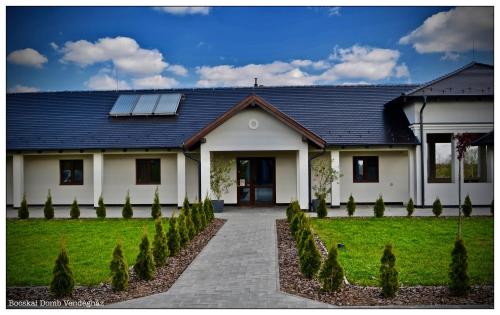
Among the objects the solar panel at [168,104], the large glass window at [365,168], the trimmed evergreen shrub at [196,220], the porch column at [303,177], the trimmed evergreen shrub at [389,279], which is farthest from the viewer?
the solar panel at [168,104]

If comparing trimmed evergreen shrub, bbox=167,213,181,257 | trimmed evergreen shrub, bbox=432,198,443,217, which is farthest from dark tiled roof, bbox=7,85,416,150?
trimmed evergreen shrub, bbox=167,213,181,257

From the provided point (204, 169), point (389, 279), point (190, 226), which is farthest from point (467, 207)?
point (389, 279)

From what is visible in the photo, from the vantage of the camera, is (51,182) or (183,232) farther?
(51,182)

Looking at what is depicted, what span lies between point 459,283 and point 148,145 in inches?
554

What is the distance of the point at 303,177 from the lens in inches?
671

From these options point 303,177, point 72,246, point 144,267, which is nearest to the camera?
point 144,267

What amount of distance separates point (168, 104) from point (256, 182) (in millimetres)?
5331

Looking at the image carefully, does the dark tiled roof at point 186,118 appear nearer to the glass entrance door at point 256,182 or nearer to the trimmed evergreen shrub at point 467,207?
the glass entrance door at point 256,182

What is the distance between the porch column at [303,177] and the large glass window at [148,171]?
6.11m

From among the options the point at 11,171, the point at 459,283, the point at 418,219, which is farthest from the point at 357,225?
the point at 11,171

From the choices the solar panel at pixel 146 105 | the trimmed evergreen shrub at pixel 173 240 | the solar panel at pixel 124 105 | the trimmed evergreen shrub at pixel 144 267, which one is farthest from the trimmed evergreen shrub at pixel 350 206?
the solar panel at pixel 124 105

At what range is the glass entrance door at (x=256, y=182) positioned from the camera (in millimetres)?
19266

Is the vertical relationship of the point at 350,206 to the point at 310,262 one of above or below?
above

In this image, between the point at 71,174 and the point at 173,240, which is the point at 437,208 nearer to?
the point at 173,240
